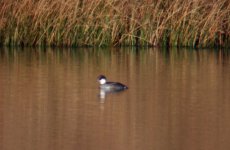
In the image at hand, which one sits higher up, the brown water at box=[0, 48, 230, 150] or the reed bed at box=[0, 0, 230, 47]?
the reed bed at box=[0, 0, 230, 47]

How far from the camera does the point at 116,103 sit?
1270cm

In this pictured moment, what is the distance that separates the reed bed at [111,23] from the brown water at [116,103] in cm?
170

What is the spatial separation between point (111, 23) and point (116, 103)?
28.7ft

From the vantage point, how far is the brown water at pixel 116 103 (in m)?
10.1

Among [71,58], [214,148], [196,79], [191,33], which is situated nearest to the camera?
[214,148]

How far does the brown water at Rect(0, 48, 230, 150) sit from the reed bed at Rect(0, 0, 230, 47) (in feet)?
5.57

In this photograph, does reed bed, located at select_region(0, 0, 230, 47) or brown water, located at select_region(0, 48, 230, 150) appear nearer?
brown water, located at select_region(0, 48, 230, 150)

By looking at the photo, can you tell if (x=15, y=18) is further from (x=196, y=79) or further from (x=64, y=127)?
(x=64, y=127)

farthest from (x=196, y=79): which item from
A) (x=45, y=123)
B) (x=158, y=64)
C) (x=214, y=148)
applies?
(x=214, y=148)

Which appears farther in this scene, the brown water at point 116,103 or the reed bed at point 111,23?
the reed bed at point 111,23

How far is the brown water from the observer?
1008 cm

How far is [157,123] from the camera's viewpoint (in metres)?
11.0

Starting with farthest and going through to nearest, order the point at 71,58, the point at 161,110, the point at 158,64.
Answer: the point at 71,58
the point at 158,64
the point at 161,110

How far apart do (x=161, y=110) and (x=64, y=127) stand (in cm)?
167
